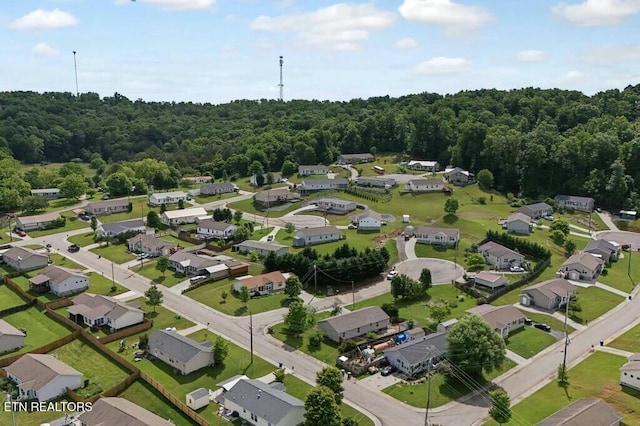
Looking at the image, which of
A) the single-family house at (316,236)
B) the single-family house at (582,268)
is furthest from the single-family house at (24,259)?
the single-family house at (582,268)

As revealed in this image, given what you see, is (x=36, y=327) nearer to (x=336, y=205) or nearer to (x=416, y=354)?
(x=416, y=354)

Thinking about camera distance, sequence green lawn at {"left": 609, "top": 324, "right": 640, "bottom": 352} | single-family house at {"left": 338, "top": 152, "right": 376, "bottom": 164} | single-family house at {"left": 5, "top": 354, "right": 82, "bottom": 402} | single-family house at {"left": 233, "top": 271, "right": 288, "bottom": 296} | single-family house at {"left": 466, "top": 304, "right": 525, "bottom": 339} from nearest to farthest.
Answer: single-family house at {"left": 5, "top": 354, "right": 82, "bottom": 402} → green lawn at {"left": 609, "top": 324, "right": 640, "bottom": 352} → single-family house at {"left": 466, "top": 304, "right": 525, "bottom": 339} → single-family house at {"left": 233, "top": 271, "right": 288, "bottom": 296} → single-family house at {"left": 338, "top": 152, "right": 376, "bottom": 164}

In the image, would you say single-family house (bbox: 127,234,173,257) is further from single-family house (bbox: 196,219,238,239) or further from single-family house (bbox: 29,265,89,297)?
single-family house (bbox: 29,265,89,297)

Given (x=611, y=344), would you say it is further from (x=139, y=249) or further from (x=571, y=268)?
(x=139, y=249)

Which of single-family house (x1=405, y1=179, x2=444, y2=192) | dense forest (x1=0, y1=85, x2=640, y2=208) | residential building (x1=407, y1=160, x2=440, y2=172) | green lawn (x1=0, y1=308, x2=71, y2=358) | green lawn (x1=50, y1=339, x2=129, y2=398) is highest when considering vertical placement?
dense forest (x1=0, y1=85, x2=640, y2=208)

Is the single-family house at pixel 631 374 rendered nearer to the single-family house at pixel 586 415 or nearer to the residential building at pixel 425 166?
the single-family house at pixel 586 415

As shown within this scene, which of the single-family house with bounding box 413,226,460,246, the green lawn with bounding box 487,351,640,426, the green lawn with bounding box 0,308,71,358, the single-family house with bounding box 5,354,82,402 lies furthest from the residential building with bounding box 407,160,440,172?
the single-family house with bounding box 5,354,82,402

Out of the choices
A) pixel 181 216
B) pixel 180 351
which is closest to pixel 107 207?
pixel 181 216

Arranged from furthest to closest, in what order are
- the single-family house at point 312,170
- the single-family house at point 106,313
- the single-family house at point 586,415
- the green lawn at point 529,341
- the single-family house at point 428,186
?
the single-family house at point 312,170 → the single-family house at point 428,186 → the single-family house at point 106,313 → the green lawn at point 529,341 → the single-family house at point 586,415
